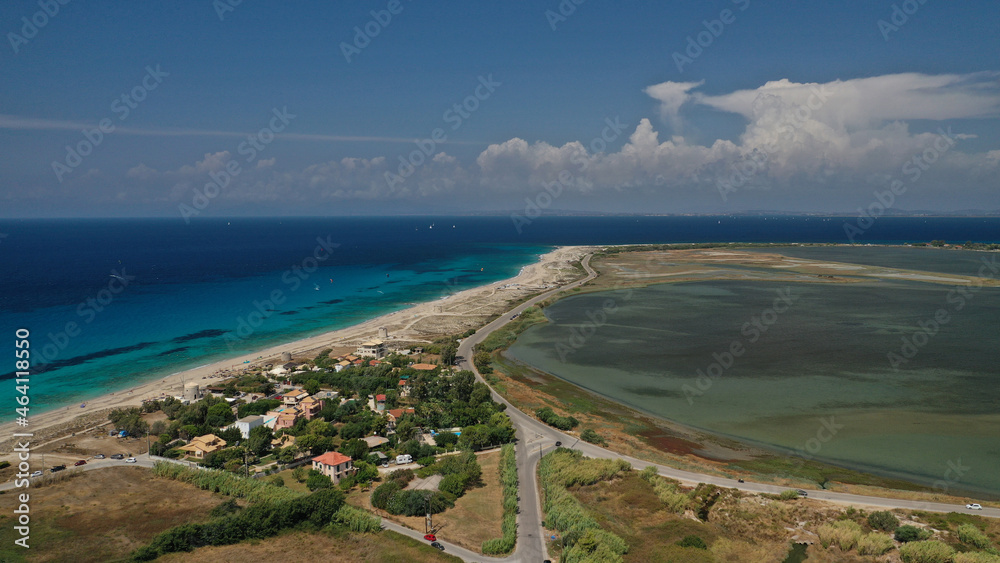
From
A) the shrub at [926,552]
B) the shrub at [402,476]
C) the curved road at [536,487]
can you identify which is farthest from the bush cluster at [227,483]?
the shrub at [926,552]

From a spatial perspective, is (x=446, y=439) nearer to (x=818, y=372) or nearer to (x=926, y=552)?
(x=926, y=552)

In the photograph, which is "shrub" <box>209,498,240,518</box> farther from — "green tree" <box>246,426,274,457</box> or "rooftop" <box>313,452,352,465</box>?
"green tree" <box>246,426,274,457</box>

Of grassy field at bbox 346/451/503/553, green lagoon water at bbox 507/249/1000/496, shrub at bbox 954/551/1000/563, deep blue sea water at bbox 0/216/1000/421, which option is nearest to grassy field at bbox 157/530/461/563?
grassy field at bbox 346/451/503/553

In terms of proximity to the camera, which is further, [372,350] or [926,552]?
[372,350]

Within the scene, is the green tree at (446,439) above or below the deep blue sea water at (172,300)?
below

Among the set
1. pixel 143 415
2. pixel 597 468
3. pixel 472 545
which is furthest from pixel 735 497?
pixel 143 415

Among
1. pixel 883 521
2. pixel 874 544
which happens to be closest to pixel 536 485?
pixel 874 544

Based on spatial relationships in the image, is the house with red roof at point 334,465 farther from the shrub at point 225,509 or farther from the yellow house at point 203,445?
the yellow house at point 203,445

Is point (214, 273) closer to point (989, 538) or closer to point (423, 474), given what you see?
point (423, 474)
